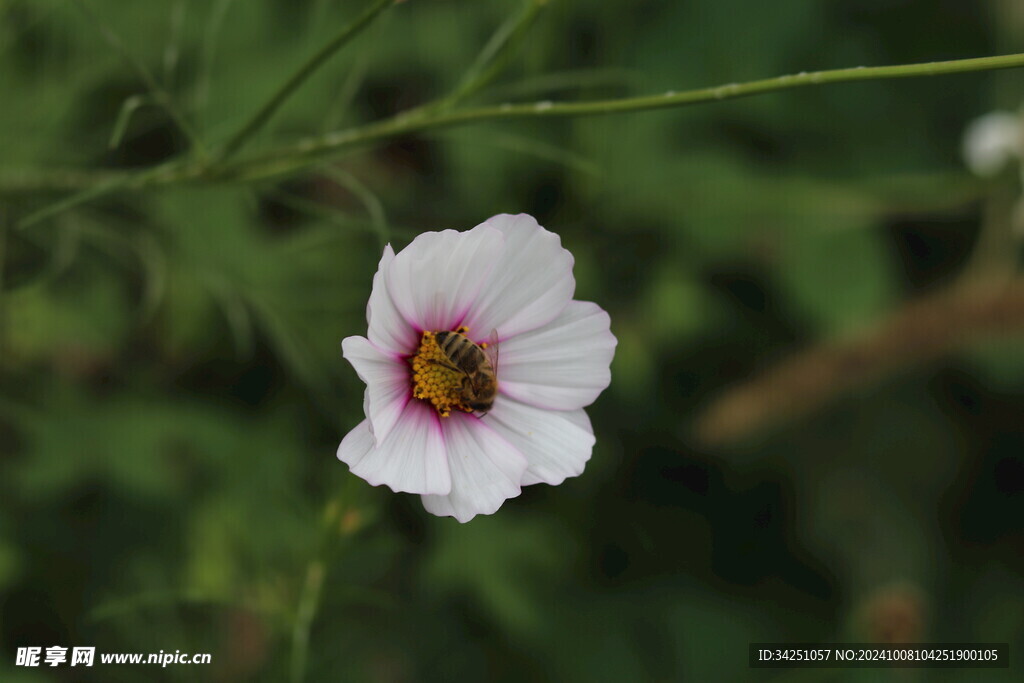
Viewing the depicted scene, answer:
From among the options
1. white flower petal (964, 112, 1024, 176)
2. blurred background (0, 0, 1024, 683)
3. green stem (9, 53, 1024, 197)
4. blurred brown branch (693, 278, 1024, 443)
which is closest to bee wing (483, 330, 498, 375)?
green stem (9, 53, 1024, 197)

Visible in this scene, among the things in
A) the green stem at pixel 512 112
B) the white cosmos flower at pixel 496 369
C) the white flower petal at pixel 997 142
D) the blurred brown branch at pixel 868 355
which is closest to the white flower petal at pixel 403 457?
the white cosmos flower at pixel 496 369

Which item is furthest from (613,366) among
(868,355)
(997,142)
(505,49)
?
(505,49)

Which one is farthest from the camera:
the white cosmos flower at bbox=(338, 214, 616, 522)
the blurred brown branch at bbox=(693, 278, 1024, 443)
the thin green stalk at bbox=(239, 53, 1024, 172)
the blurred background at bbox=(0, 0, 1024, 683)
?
the blurred brown branch at bbox=(693, 278, 1024, 443)

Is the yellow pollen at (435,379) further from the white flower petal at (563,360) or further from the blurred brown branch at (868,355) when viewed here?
the blurred brown branch at (868,355)

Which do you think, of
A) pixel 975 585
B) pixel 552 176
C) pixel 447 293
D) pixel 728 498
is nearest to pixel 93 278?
pixel 552 176

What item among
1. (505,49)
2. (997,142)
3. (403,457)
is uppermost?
(997,142)

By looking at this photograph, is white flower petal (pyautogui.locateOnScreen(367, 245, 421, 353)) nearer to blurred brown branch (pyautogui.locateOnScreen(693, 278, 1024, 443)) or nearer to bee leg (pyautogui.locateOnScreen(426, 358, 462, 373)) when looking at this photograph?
bee leg (pyautogui.locateOnScreen(426, 358, 462, 373))

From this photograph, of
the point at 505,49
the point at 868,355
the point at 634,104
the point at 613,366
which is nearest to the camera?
the point at 634,104

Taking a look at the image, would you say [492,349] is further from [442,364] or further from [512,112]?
[512,112]
